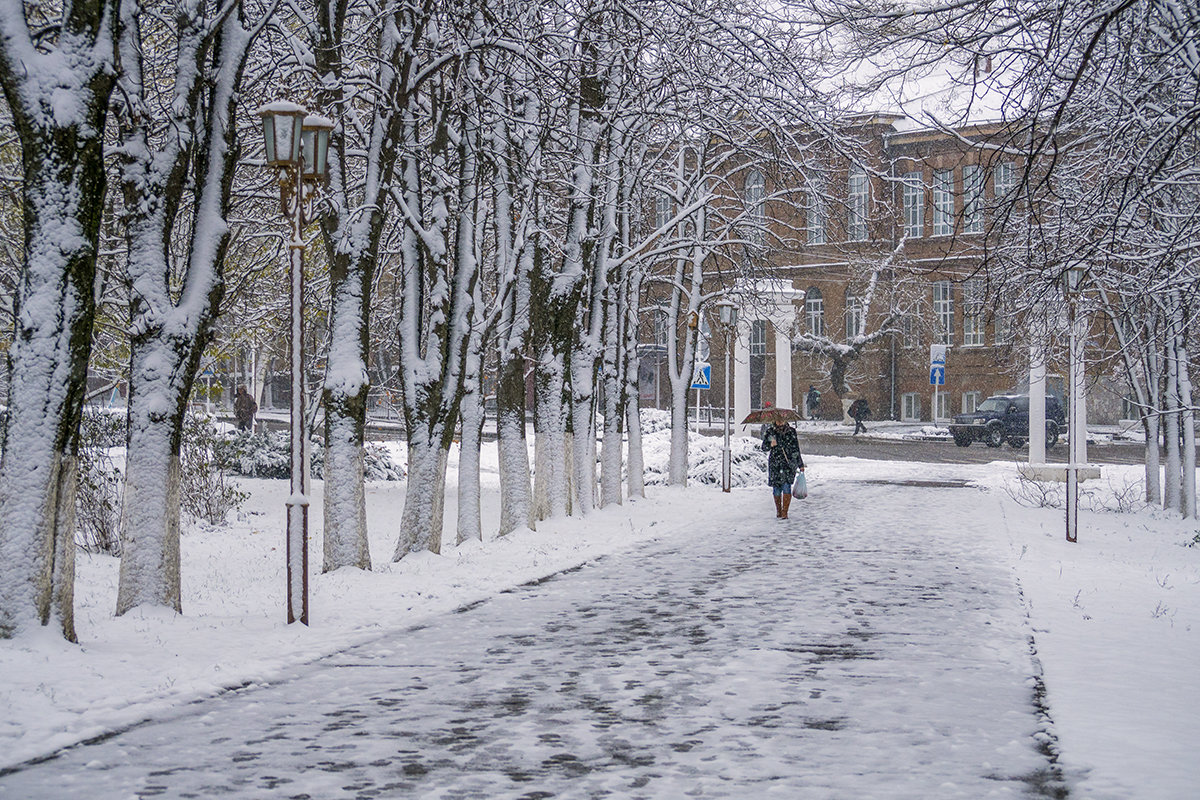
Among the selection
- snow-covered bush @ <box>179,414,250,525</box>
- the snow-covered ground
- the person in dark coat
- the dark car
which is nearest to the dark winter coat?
the person in dark coat

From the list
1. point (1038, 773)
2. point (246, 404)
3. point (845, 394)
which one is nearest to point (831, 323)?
point (845, 394)

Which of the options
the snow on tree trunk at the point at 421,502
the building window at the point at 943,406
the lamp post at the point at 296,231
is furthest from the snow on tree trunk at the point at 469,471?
the building window at the point at 943,406

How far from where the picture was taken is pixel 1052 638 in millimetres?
10211

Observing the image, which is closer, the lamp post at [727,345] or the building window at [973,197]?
the building window at [973,197]

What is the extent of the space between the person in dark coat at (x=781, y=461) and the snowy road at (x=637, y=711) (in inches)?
348

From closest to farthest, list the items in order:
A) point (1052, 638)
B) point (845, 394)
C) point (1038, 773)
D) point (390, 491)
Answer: point (1038, 773)
point (1052, 638)
point (390, 491)
point (845, 394)

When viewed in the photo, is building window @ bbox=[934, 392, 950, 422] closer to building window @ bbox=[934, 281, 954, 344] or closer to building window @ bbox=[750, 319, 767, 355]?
building window @ bbox=[934, 281, 954, 344]

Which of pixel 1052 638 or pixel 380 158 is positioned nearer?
pixel 1052 638

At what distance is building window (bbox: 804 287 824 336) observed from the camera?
65125mm

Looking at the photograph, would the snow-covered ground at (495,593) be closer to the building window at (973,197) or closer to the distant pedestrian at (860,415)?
the building window at (973,197)

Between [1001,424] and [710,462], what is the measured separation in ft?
58.4

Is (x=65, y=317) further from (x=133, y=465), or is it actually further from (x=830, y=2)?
(x=830, y=2)

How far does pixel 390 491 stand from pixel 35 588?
19670 millimetres

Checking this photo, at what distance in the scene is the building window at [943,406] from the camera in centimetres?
6053
